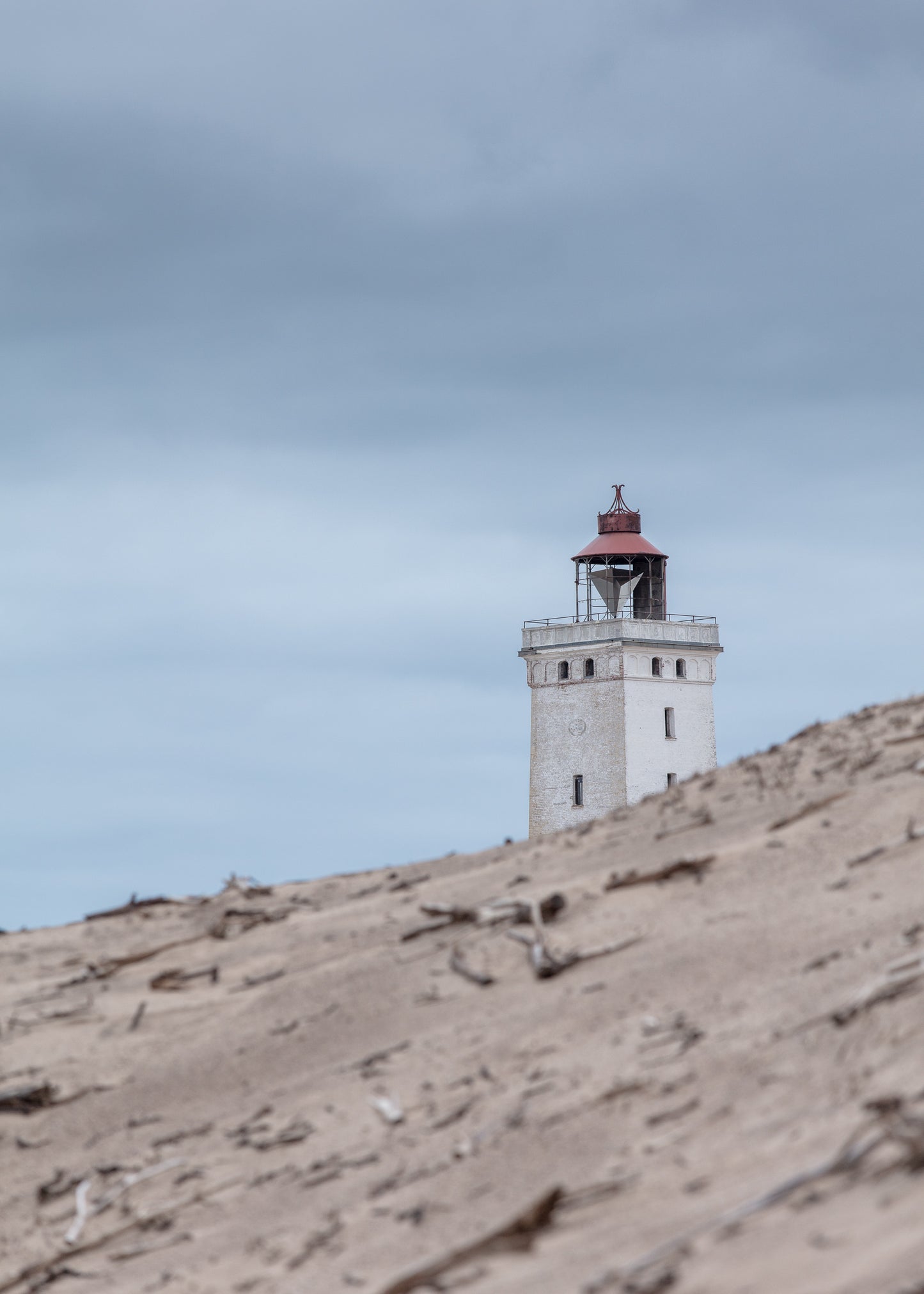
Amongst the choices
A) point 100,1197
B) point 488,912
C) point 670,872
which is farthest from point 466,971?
point 100,1197

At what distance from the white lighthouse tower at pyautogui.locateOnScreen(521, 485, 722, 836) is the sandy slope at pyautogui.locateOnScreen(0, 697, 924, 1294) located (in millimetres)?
58402

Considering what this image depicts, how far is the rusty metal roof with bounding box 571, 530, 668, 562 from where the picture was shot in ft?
258

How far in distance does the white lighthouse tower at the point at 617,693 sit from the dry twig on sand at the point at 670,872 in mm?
60354

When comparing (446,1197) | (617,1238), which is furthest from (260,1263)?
(617,1238)

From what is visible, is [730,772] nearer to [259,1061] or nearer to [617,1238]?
[259,1061]

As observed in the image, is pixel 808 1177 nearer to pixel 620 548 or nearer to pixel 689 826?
pixel 689 826

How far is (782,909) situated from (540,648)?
65750 millimetres

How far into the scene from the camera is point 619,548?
78.7 metres

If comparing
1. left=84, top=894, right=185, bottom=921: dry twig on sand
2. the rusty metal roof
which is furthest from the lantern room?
left=84, top=894, right=185, bottom=921: dry twig on sand

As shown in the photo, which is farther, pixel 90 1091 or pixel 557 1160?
pixel 90 1091

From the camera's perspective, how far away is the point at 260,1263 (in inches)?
375

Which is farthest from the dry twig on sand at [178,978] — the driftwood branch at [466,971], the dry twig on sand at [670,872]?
the dry twig on sand at [670,872]

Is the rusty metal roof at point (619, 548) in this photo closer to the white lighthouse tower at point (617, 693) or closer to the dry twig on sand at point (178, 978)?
the white lighthouse tower at point (617, 693)

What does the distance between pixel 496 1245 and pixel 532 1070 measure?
2474 millimetres
